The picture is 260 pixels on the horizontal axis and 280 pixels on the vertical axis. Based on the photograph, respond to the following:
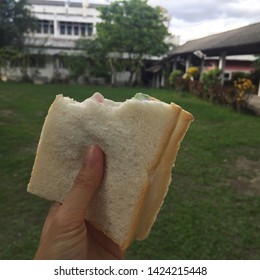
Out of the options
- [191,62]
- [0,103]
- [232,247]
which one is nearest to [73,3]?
[191,62]

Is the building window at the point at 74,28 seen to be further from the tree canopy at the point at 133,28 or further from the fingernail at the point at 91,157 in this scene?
the fingernail at the point at 91,157

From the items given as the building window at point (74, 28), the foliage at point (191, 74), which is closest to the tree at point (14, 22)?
the building window at point (74, 28)

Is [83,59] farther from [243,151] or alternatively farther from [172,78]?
[243,151]

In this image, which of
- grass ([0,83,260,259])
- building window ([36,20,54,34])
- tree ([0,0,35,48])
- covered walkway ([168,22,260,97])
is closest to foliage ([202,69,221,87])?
covered walkway ([168,22,260,97])

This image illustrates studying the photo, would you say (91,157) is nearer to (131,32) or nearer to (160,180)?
(160,180)

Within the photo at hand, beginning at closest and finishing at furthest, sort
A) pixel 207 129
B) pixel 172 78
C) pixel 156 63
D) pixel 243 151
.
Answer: pixel 243 151
pixel 207 129
pixel 172 78
pixel 156 63

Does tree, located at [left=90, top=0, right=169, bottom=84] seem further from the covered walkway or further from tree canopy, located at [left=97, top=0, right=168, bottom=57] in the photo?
the covered walkway
